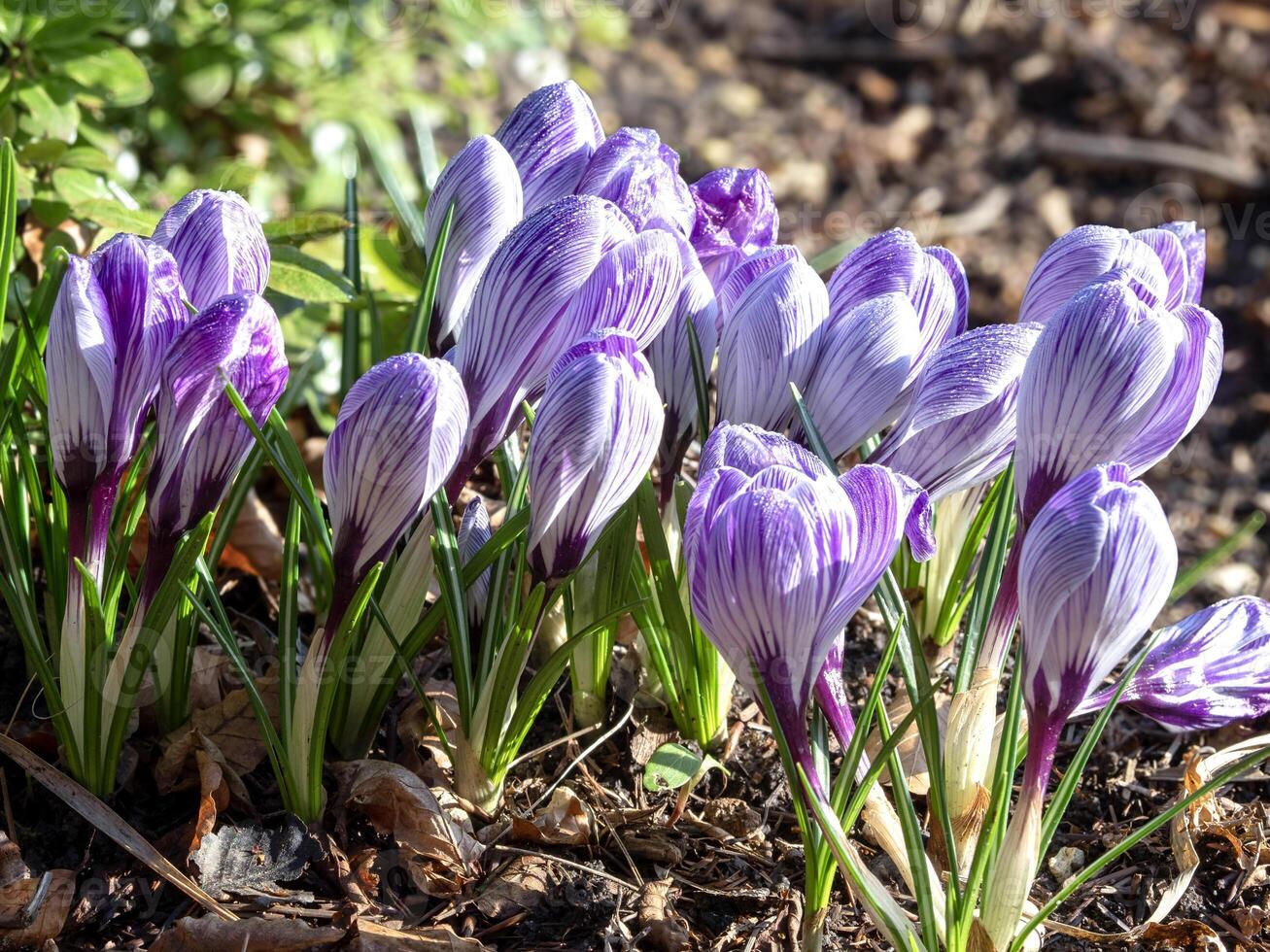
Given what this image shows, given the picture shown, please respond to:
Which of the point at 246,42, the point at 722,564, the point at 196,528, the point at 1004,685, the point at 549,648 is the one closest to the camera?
the point at 722,564

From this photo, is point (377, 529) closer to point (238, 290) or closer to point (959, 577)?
point (238, 290)

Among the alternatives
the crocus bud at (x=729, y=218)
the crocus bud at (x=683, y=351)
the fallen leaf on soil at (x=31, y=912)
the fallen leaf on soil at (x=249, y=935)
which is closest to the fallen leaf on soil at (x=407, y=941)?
the fallen leaf on soil at (x=249, y=935)

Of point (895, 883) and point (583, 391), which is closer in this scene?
point (583, 391)

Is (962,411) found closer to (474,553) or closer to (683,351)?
(683,351)

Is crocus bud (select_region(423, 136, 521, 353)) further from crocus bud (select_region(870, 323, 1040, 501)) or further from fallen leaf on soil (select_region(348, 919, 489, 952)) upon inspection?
fallen leaf on soil (select_region(348, 919, 489, 952))

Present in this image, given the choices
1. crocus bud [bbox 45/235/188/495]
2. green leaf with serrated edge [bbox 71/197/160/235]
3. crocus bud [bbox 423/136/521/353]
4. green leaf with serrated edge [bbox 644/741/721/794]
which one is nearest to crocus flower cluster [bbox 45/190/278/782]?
crocus bud [bbox 45/235/188/495]

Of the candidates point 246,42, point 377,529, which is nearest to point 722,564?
point 377,529

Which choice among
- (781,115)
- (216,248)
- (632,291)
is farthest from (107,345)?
(781,115)

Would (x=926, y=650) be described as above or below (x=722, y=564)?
below
